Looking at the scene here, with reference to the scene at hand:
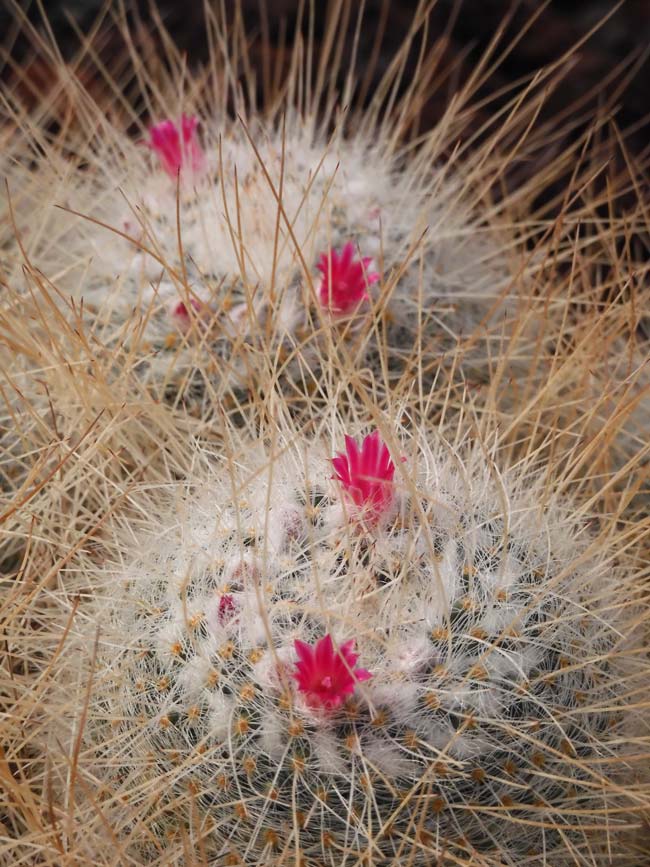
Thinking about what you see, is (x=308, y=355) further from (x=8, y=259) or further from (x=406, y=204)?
(x=8, y=259)

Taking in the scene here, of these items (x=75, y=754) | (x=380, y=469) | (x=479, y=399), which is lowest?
(x=75, y=754)

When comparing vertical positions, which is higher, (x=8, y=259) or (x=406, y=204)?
(x=406, y=204)

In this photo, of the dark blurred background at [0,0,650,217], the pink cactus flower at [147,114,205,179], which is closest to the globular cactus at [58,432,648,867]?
the pink cactus flower at [147,114,205,179]

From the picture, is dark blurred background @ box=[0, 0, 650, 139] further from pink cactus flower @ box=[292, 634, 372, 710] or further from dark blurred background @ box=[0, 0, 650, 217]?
pink cactus flower @ box=[292, 634, 372, 710]

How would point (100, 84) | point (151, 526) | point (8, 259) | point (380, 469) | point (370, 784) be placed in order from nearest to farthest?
point (370, 784) → point (380, 469) → point (151, 526) → point (8, 259) → point (100, 84)

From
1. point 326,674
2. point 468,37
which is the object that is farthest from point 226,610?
point 468,37

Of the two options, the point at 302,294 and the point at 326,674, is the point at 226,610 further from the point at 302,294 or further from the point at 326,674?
the point at 302,294

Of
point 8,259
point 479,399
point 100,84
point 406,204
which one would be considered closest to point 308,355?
point 479,399
